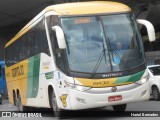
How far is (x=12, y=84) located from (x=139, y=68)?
1017cm

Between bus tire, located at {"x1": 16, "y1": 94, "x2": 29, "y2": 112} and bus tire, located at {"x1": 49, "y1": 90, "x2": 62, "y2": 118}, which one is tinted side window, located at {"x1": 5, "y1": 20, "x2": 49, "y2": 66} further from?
bus tire, located at {"x1": 16, "y1": 94, "x2": 29, "y2": 112}

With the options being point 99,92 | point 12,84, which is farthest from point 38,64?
point 12,84

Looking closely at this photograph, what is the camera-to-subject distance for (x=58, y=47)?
41.7 ft

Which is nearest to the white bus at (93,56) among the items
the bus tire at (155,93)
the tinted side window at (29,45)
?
the tinted side window at (29,45)

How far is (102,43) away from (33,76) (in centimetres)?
459

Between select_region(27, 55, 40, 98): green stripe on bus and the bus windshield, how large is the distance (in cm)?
313

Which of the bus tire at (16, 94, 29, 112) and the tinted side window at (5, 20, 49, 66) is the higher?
the tinted side window at (5, 20, 49, 66)

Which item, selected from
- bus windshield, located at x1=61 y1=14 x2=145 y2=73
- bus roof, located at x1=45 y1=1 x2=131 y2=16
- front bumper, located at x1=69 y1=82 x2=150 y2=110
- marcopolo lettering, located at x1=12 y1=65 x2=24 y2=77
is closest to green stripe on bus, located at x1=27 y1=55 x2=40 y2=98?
marcopolo lettering, located at x1=12 y1=65 x2=24 y2=77

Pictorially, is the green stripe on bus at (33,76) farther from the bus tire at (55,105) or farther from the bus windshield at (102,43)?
the bus windshield at (102,43)

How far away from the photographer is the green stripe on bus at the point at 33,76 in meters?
15.5

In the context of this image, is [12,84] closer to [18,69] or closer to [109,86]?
[18,69]

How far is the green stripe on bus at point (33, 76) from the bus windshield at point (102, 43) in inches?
123

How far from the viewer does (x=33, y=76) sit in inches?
638

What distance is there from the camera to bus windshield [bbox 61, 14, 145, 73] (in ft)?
39.9
